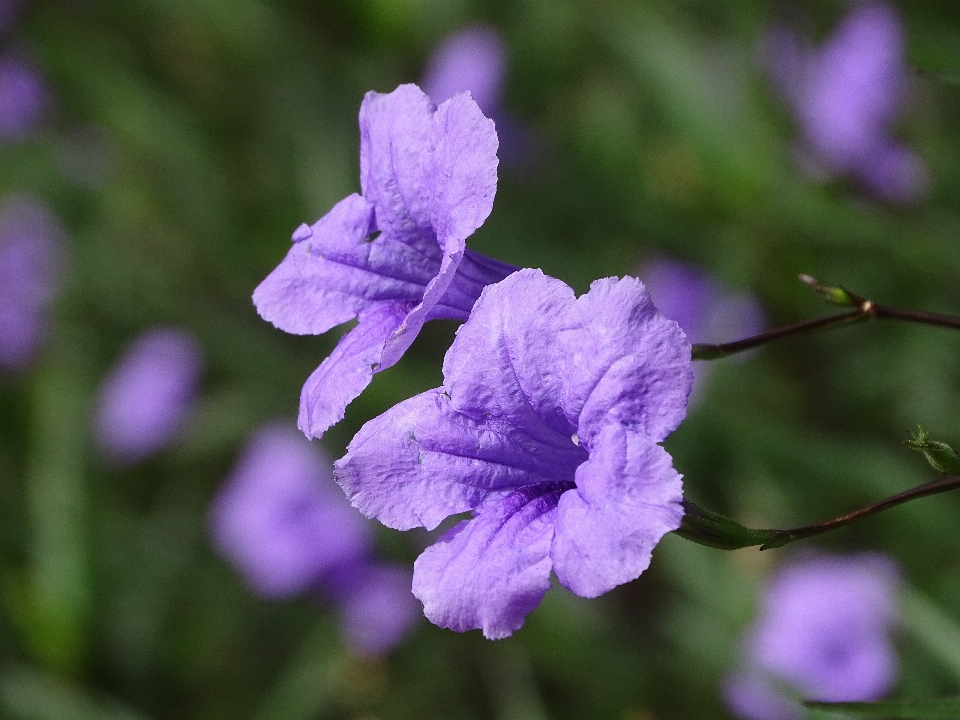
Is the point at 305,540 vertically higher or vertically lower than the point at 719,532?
lower

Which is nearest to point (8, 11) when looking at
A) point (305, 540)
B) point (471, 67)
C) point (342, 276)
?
point (471, 67)

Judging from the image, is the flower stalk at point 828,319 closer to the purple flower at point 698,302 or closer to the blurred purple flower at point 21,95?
the purple flower at point 698,302

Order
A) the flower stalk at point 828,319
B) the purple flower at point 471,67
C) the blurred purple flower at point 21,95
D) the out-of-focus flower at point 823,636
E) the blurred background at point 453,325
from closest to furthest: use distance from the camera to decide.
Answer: the flower stalk at point 828,319
the out-of-focus flower at point 823,636
the blurred background at point 453,325
the purple flower at point 471,67
the blurred purple flower at point 21,95

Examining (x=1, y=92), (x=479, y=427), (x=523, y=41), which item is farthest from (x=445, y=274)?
(x=1, y=92)

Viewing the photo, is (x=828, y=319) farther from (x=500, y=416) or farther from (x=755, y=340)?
(x=500, y=416)

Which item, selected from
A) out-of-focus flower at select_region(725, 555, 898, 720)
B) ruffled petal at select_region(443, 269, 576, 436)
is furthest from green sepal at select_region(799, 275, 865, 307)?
out-of-focus flower at select_region(725, 555, 898, 720)

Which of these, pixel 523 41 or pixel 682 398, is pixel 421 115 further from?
pixel 523 41

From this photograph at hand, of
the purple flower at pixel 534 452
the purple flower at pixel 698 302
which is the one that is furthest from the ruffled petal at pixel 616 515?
the purple flower at pixel 698 302
